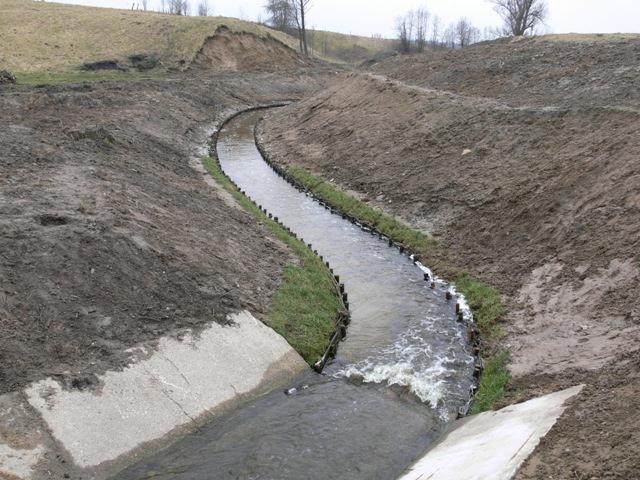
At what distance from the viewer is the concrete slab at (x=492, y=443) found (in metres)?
10.4

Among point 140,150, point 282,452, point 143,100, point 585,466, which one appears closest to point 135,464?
point 282,452

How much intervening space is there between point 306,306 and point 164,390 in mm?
6032

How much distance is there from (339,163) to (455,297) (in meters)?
17.2

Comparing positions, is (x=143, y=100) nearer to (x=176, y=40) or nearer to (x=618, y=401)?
(x=176, y=40)

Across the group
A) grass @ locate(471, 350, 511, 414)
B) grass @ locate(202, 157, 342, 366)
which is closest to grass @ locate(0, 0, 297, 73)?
grass @ locate(202, 157, 342, 366)

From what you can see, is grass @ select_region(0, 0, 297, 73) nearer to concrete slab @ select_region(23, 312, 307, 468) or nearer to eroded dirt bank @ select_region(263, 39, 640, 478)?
eroded dirt bank @ select_region(263, 39, 640, 478)

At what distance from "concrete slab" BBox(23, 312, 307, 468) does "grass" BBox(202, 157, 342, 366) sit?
51 centimetres

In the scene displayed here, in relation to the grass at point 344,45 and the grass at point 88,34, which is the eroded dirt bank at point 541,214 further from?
the grass at point 344,45

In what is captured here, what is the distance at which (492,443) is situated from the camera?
11430 millimetres

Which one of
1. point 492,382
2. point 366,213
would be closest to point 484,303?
point 492,382

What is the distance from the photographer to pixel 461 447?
11969 millimetres

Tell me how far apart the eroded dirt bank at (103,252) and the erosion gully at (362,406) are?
9.90 feet

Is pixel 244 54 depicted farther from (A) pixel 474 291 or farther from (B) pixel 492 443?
(B) pixel 492 443

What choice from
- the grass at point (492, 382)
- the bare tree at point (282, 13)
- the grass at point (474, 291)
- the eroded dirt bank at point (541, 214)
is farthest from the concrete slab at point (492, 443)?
the bare tree at point (282, 13)
